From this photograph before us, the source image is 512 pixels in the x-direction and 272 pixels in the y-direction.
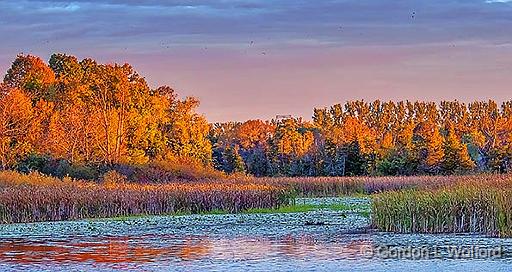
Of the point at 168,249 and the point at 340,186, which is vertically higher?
the point at 340,186

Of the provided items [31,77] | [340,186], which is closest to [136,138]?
[31,77]

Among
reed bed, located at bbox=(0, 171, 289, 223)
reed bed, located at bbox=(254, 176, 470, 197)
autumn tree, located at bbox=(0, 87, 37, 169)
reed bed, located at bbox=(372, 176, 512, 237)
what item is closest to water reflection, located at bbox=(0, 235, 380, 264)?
reed bed, located at bbox=(372, 176, 512, 237)

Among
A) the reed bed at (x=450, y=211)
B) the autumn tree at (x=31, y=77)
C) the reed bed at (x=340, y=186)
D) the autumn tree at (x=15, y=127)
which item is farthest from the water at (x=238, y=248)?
the autumn tree at (x=31, y=77)

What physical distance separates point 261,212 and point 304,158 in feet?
171

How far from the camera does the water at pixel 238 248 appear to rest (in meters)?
20.1

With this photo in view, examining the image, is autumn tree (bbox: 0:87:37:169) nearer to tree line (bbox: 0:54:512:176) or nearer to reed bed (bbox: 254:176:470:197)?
tree line (bbox: 0:54:512:176)

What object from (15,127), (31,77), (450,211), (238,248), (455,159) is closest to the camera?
(238,248)

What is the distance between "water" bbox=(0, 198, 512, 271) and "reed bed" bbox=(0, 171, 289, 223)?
69.6 inches

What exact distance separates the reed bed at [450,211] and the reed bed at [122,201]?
12.1 meters

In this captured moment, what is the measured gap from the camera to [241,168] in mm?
83812

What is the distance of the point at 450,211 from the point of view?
84.5ft

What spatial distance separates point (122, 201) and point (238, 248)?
13.6 m

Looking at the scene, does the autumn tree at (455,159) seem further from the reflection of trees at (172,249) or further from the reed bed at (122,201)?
the reflection of trees at (172,249)

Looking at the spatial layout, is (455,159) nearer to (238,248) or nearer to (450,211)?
(450,211)
